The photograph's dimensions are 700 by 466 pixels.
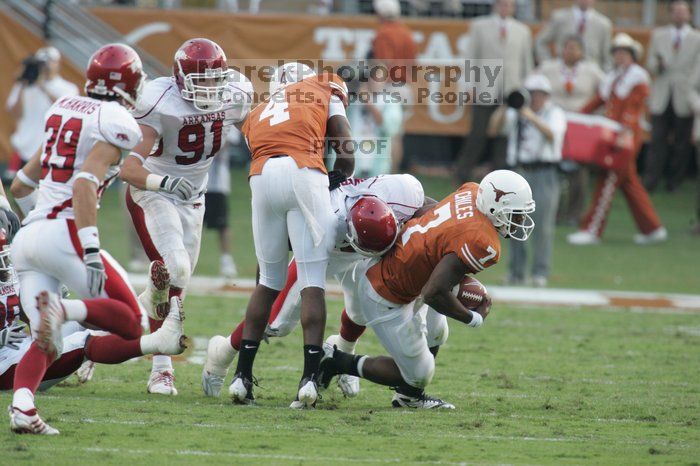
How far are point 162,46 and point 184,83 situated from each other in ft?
28.2

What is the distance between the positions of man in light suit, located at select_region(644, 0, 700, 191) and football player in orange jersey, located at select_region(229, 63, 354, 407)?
28.8 ft

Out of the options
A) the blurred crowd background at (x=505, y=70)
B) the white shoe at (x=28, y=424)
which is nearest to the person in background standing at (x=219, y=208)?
the blurred crowd background at (x=505, y=70)

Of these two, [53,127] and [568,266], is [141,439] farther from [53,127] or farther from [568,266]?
[568,266]

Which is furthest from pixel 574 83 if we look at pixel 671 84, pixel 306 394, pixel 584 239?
pixel 306 394

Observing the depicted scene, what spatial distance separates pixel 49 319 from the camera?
4.41 meters

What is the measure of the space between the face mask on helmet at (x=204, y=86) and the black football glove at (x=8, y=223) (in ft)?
3.48

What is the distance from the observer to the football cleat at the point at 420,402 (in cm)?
533

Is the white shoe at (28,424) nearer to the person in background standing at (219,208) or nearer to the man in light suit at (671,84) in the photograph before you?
the person in background standing at (219,208)

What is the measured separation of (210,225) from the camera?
10102mm

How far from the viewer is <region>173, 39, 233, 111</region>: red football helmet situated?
18.4 ft

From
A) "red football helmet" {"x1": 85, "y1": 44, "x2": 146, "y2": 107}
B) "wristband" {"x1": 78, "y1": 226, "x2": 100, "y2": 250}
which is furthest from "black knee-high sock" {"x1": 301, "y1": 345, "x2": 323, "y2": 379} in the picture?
"red football helmet" {"x1": 85, "y1": 44, "x2": 146, "y2": 107}

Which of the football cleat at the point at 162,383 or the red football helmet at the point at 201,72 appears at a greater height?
the red football helmet at the point at 201,72

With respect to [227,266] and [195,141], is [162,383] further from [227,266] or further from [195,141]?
[227,266]

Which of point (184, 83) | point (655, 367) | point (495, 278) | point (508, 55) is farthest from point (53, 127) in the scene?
point (508, 55)
